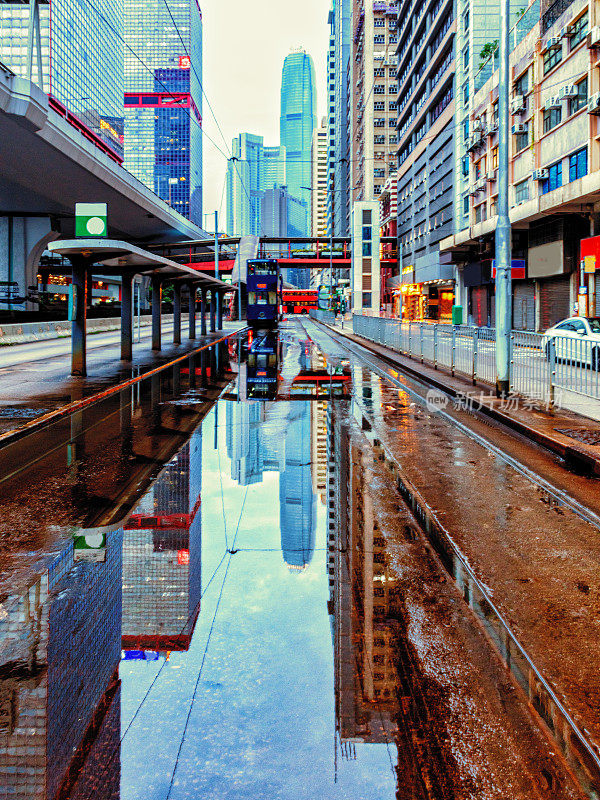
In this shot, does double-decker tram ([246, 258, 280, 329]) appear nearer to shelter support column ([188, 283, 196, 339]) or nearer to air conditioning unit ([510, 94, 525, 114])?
shelter support column ([188, 283, 196, 339])

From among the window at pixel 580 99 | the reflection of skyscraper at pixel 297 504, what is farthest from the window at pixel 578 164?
the reflection of skyscraper at pixel 297 504

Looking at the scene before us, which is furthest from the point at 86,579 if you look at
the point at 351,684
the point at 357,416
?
the point at 357,416

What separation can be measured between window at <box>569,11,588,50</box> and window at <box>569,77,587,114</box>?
1856mm

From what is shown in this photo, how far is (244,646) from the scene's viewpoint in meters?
4.15

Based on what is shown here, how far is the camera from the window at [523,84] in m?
41.2

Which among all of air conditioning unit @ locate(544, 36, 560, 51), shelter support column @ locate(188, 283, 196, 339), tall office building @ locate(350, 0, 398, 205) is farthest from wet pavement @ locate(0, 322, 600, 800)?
tall office building @ locate(350, 0, 398, 205)

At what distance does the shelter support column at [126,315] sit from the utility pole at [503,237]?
13004 mm

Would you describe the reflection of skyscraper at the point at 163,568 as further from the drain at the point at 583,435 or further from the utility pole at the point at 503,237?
the utility pole at the point at 503,237

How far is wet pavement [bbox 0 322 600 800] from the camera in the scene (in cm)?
299

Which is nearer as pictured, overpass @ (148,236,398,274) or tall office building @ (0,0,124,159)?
tall office building @ (0,0,124,159)

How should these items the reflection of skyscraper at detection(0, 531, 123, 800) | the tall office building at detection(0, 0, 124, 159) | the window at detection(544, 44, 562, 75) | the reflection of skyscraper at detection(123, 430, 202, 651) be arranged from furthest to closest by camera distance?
the tall office building at detection(0, 0, 124, 159) < the window at detection(544, 44, 562, 75) < the reflection of skyscraper at detection(123, 430, 202, 651) < the reflection of skyscraper at detection(0, 531, 123, 800)

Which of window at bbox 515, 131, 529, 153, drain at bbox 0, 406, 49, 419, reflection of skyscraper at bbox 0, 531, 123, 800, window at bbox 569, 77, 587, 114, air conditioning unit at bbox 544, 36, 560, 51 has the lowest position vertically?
reflection of skyscraper at bbox 0, 531, 123, 800

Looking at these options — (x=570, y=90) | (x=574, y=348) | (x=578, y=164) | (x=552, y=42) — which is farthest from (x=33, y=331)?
(x=574, y=348)

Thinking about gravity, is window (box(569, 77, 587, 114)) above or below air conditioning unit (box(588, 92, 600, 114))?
above
